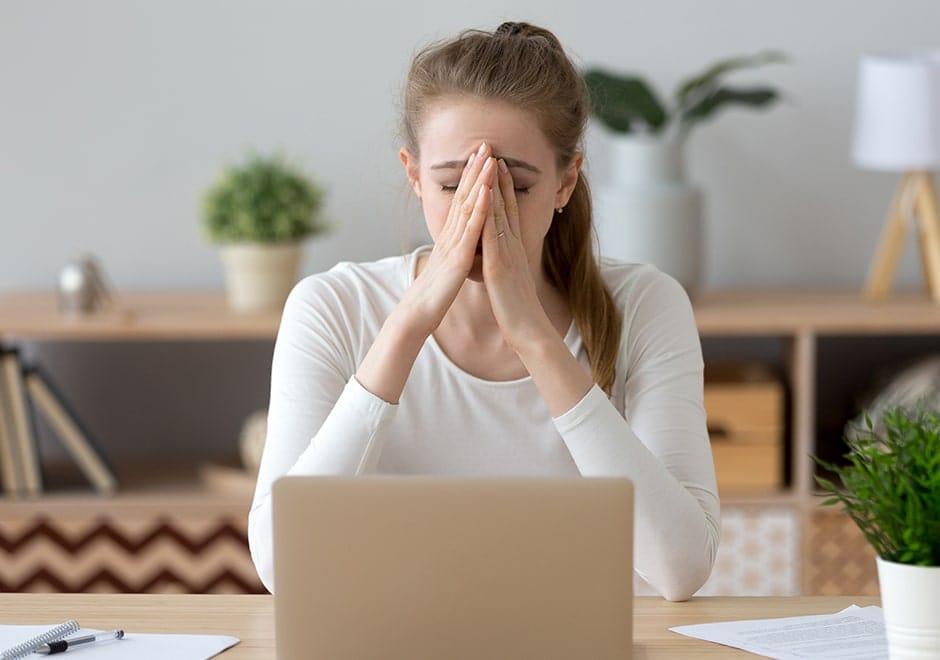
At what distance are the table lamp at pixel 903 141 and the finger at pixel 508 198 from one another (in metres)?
1.35

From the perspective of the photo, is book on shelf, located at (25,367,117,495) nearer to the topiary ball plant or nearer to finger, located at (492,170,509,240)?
the topiary ball plant

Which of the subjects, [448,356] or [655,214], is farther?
[655,214]

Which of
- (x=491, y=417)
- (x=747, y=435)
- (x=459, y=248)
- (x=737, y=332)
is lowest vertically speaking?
(x=747, y=435)

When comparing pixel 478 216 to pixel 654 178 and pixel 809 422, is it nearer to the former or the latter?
pixel 654 178

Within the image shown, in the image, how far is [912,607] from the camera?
1.07m

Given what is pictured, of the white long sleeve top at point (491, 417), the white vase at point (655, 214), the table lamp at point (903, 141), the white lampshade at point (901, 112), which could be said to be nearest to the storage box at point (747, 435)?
the white vase at point (655, 214)

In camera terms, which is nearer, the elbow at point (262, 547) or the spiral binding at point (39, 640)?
the spiral binding at point (39, 640)

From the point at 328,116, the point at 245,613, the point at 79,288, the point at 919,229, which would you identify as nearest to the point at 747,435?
the point at 919,229

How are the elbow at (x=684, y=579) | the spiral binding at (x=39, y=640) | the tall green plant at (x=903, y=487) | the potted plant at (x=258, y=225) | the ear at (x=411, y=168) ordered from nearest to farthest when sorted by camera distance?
the tall green plant at (x=903, y=487) → the spiral binding at (x=39, y=640) → the elbow at (x=684, y=579) → the ear at (x=411, y=168) → the potted plant at (x=258, y=225)

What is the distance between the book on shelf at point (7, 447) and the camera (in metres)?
2.78

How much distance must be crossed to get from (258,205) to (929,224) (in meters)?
1.36

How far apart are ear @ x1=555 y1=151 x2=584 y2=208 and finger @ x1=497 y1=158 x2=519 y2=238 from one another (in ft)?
0.40

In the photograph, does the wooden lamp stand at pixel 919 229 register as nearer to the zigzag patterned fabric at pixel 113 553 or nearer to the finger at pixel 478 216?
the zigzag patterned fabric at pixel 113 553

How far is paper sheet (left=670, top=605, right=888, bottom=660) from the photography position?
48.6 inches
